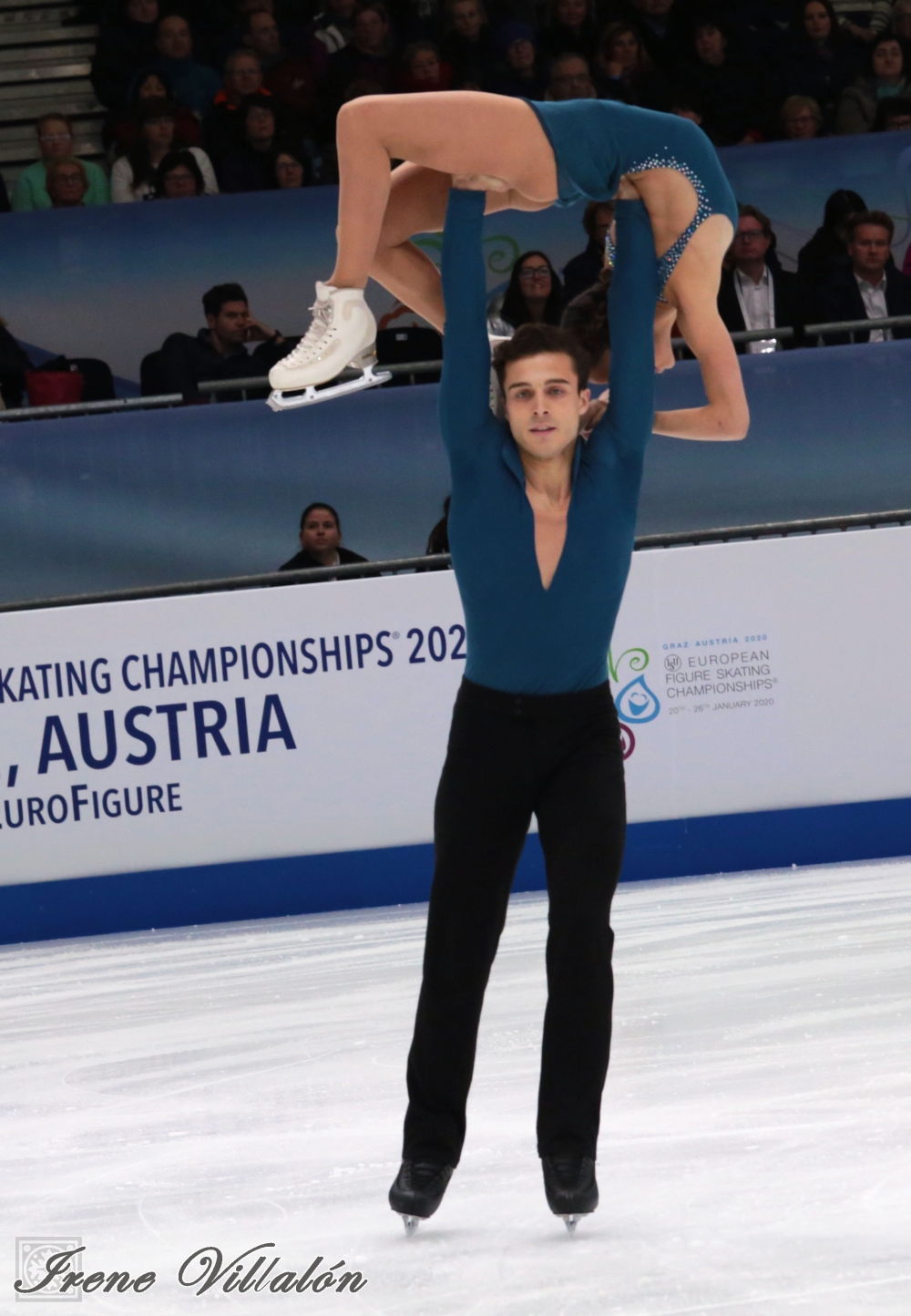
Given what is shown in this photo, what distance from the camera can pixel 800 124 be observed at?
8172mm

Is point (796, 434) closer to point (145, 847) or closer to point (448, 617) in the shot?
point (448, 617)

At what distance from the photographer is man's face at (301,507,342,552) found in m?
6.51

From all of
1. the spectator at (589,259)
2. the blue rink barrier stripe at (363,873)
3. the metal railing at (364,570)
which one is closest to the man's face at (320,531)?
the metal railing at (364,570)

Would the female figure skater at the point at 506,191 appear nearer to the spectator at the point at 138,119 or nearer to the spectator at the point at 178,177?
the spectator at the point at 178,177

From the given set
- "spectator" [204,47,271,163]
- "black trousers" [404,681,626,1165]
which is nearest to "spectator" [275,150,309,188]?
"spectator" [204,47,271,163]

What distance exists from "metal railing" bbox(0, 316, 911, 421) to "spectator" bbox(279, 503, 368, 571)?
609 millimetres

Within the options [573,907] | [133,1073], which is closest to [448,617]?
[133,1073]

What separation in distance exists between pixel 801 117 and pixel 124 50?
340 centimetres

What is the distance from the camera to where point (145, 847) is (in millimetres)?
5922

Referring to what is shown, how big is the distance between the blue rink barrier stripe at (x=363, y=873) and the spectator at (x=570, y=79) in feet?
12.3

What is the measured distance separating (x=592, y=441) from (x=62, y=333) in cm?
583

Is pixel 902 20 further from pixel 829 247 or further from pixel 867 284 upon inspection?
pixel 867 284

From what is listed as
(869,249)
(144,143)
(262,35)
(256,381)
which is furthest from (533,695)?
(262,35)

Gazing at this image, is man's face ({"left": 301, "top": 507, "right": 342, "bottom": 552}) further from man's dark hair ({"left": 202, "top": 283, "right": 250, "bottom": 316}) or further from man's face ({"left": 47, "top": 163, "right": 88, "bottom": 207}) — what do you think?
man's face ({"left": 47, "top": 163, "right": 88, "bottom": 207})
